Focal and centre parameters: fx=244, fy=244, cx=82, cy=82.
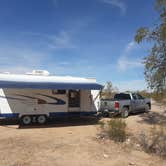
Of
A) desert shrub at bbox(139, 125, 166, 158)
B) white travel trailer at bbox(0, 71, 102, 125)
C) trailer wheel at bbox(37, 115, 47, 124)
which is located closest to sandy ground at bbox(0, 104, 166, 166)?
desert shrub at bbox(139, 125, 166, 158)

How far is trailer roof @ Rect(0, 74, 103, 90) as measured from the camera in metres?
Answer: 12.8

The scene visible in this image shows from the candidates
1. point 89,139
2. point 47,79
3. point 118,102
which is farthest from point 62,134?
point 118,102

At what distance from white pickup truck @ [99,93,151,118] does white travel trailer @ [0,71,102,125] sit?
1445 millimetres

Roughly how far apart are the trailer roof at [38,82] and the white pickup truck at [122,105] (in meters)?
3.13

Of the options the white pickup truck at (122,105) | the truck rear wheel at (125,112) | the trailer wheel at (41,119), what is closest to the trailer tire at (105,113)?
the white pickup truck at (122,105)

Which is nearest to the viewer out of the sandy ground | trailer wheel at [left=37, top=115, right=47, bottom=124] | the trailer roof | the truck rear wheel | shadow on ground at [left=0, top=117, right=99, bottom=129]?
the sandy ground

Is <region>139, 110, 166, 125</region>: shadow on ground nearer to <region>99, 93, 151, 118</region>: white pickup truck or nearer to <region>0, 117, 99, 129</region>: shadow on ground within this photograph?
<region>99, 93, 151, 118</region>: white pickup truck

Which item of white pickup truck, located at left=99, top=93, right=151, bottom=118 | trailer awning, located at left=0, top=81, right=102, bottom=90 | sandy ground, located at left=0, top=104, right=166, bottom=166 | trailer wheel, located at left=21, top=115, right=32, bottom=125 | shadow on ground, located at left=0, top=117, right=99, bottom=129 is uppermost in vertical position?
trailer awning, located at left=0, top=81, right=102, bottom=90

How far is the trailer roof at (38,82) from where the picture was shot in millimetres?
12773

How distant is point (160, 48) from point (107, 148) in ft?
23.0

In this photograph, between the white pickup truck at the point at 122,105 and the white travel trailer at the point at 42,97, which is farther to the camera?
the white pickup truck at the point at 122,105

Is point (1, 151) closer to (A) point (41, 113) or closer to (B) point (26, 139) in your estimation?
(B) point (26, 139)

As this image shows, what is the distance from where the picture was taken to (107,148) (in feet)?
29.1

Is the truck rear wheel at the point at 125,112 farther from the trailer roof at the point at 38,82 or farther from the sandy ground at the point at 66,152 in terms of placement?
the sandy ground at the point at 66,152
